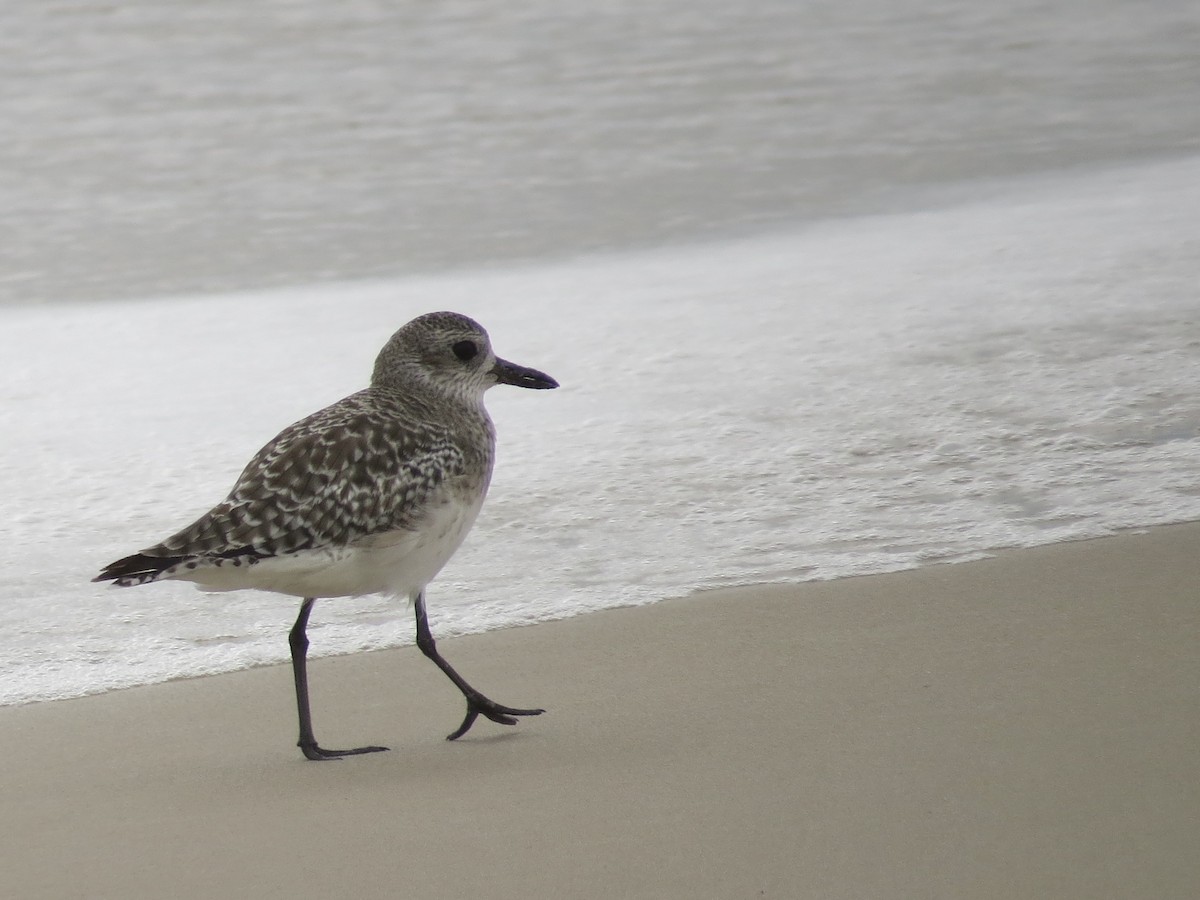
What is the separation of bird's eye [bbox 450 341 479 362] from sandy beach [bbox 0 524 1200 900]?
719 mm

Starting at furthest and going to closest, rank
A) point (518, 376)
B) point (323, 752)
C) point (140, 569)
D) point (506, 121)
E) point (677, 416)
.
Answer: point (506, 121) < point (677, 416) < point (518, 376) < point (323, 752) < point (140, 569)

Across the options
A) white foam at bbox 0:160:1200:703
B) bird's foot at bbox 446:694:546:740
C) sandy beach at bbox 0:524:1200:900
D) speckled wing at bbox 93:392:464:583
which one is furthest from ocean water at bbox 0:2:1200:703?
speckled wing at bbox 93:392:464:583

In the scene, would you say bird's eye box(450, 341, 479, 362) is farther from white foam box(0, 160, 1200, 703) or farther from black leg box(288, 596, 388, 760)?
white foam box(0, 160, 1200, 703)

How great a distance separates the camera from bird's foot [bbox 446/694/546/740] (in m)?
3.58

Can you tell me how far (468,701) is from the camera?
3596 millimetres

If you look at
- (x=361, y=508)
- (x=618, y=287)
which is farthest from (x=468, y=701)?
(x=618, y=287)

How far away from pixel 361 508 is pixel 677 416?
2.58m

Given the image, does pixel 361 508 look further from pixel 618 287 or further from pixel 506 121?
pixel 506 121

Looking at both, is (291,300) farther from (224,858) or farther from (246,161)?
(224,858)

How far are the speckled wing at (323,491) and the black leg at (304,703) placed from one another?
25 cm

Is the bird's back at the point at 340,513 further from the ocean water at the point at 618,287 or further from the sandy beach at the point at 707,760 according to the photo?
the ocean water at the point at 618,287

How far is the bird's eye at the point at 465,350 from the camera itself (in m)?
3.85

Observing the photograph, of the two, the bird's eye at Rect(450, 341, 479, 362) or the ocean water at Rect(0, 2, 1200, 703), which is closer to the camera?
the bird's eye at Rect(450, 341, 479, 362)

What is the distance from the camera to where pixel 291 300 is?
7758 millimetres
